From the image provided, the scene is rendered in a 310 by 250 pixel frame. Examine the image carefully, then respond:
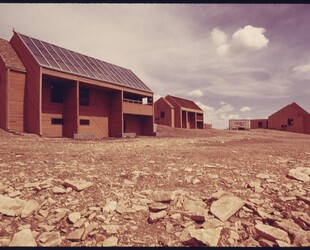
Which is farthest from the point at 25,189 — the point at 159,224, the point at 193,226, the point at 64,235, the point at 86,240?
the point at 193,226

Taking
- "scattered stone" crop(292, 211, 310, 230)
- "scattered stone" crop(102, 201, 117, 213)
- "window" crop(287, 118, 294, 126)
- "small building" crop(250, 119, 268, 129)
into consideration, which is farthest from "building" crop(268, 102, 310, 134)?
"scattered stone" crop(102, 201, 117, 213)

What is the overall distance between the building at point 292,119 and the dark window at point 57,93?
42.2 metres

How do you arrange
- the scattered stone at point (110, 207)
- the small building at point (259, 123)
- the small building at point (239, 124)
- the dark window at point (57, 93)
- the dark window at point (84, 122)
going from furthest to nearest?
the small building at point (259, 123)
the small building at point (239, 124)
the dark window at point (84, 122)
the dark window at point (57, 93)
the scattered stone at point (110, 207)

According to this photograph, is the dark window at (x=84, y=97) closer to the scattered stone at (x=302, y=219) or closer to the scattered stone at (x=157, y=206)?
the scattered stone at (x=157, y=206)

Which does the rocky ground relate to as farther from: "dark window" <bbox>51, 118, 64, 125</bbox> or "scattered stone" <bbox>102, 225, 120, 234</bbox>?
"dark window" <bbox>51, 118, 64, 125</bbox>

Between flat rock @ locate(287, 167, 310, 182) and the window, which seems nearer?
flat rock @ locate(287, 167, 310, 182)

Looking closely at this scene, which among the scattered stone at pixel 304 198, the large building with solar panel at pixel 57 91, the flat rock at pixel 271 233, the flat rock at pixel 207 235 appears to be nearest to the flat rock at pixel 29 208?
the flat rock at pixel 207 235

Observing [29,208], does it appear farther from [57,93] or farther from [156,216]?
[57,93]

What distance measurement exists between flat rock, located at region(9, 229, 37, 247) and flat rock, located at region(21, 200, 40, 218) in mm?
450

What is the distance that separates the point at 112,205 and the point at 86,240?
856 millimetres

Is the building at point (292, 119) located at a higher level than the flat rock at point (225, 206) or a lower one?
higher

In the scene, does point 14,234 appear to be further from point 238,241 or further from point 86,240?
point 238,241

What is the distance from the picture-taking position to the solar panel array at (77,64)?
680 inches

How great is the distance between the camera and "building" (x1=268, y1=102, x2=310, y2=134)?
42312mm
